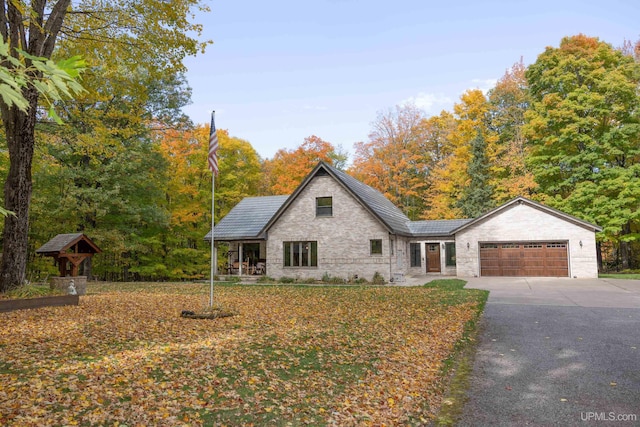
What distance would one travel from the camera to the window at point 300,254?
79.4ft

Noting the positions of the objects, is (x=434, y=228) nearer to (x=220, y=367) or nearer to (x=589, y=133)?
(x=589, y=133)

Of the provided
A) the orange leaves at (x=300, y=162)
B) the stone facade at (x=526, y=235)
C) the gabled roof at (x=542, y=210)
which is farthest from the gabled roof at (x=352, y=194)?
the orange leaves at (x=300, y=162)

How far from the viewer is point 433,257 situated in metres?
29.1

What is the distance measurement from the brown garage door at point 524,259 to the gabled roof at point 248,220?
569 inches

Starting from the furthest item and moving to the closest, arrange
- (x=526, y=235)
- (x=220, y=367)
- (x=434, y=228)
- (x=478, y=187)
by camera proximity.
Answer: (x=478, y=187)
(x=434, y=228)
(x=526, y=235)
(x=220, y=367)

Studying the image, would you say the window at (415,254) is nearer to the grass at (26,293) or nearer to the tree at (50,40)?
the tree at (50,40)

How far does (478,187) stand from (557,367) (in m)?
29.8

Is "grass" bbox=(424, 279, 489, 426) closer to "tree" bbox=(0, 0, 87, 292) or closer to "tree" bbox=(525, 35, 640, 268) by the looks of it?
"tree" bbox=(0, 0, 87, 292)

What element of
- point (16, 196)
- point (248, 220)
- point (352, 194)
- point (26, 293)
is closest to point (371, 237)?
point (352, 194)

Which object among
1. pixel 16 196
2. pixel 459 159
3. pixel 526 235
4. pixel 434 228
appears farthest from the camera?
pixel 459 159

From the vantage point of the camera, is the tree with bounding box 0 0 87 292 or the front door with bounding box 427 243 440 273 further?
the front door with bounding box 427 243 440 273

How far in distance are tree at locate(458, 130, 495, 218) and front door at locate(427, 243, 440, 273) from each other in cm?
727

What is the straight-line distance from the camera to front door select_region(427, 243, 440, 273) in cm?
2894

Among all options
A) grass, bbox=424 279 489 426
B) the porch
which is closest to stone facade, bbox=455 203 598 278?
the porch
